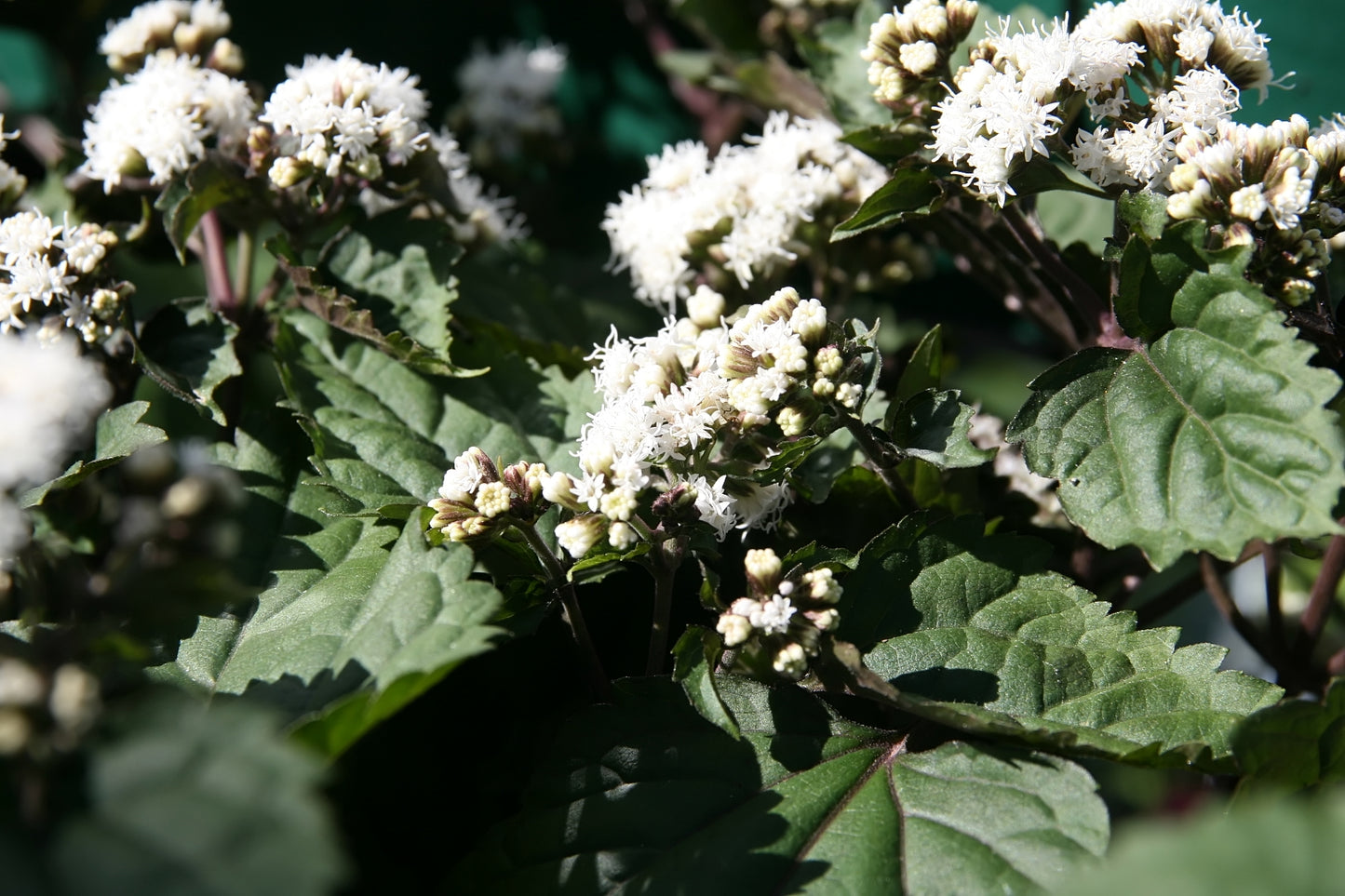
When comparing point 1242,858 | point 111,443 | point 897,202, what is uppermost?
point 111,443

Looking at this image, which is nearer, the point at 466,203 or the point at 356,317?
the point at 356,317

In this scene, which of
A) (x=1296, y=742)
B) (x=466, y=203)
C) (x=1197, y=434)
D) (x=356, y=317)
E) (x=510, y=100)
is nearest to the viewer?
(x=1296, y=742)

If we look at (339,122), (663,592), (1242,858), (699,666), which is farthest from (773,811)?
(339,122)

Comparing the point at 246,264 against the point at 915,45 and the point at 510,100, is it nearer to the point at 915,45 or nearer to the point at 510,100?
the point at 510,100

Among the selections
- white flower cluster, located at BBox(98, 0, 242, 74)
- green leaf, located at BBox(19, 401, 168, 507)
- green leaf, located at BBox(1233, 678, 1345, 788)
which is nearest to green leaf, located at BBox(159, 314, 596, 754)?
green leaf, located at BBox(19, 401, 168, 507)

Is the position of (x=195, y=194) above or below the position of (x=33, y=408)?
above

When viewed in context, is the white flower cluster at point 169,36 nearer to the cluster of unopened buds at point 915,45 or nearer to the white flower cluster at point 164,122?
the white flower cluster at point 164,122

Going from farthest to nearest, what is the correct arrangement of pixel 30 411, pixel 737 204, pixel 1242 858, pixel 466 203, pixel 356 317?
pixel 466 203 → pixel 737 204 → pixel 356 317 → pixel 30 411 → pixel 1242 858
